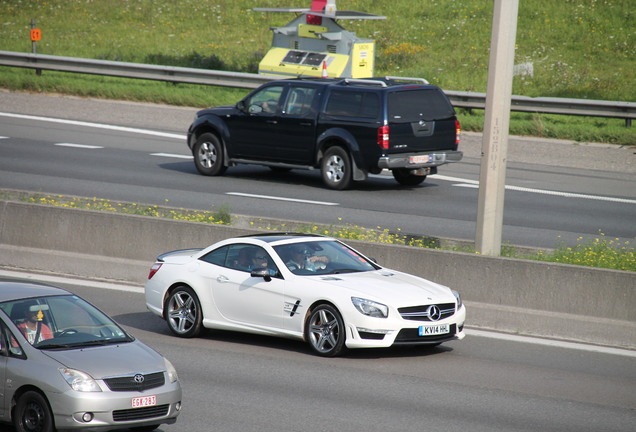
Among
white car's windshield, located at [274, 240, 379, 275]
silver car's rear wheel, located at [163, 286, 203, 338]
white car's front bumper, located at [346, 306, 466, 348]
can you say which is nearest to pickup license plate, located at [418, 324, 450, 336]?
white car's front bumper, located at [346, 306, 466, 348]

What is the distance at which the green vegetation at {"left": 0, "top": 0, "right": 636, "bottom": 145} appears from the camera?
31109mm

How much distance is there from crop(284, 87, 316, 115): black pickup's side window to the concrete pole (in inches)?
337

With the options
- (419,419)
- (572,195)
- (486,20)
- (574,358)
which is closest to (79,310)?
(419,419)

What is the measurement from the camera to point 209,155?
23.0 meters

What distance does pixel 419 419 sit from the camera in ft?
29.8

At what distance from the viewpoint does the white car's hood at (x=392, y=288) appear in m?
11.2

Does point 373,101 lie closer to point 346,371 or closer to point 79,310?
point 346,371

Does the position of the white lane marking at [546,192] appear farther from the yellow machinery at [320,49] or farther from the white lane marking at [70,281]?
the white lane marking at [70,281]

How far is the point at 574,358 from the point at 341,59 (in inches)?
730

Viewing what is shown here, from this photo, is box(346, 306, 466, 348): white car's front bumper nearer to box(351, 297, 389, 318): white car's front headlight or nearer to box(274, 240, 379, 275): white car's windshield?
box(351, 297, 389, 318): white car's front headlight

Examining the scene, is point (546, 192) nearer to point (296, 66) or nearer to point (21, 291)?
point (296, 66)

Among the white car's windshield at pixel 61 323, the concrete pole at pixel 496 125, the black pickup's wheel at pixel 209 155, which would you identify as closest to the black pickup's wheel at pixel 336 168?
the black pickup's wheel at pixel 209 155

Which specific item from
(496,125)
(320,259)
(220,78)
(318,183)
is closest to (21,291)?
(320,259)

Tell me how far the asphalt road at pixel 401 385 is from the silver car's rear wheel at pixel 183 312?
0.17 m
